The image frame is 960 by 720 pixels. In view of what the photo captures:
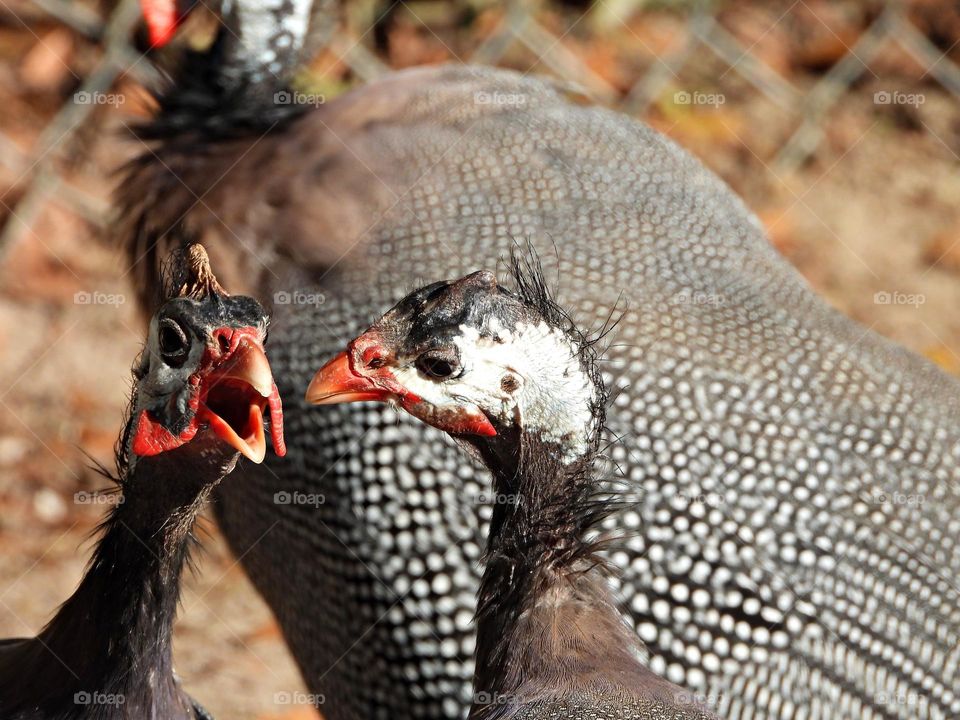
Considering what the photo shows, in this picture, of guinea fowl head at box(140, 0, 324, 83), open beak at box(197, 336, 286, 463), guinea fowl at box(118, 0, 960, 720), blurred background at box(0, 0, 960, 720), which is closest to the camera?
open beak at box(197, 336, 286, 463)

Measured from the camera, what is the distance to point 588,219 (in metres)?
2.90

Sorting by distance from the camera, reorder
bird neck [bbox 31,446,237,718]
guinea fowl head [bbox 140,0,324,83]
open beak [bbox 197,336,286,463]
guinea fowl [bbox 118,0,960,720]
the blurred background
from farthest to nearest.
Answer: the blurred background
guinea fowl head [bbox 140,0,324,83]
guinea fowl [bbox 118,0,960,720]
bird neck [bbox 31,446,237,718]
open beak [bbox 197,336,286,463]

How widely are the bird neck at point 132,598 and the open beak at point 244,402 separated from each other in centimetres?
15

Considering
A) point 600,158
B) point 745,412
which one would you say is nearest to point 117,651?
point 745,412

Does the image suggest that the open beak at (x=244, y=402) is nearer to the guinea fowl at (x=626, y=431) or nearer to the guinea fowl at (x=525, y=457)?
the guinea fowl at (x=525, y=457)

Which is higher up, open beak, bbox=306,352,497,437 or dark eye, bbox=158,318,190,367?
open beak, bbox=306,352,497,437

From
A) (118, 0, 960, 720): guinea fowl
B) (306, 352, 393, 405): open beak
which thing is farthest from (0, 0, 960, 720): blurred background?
(306, 352, 393, 405): open beak

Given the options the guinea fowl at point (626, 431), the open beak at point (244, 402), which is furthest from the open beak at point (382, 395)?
the guinea fowl at point (626, 431)

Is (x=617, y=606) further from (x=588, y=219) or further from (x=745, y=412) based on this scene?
(x=588, y=219)

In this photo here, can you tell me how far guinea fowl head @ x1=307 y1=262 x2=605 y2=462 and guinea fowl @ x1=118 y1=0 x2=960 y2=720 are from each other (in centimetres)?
43

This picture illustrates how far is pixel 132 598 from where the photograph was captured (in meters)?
2.13

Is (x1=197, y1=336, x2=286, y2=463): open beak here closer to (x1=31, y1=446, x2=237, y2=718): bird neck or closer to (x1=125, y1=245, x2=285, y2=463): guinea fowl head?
(x1=125, y1=245, x2=285, y2=463): guinea fowl head

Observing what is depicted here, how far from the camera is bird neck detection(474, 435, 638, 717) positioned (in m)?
2.19

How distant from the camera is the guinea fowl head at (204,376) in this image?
6.14 feet
